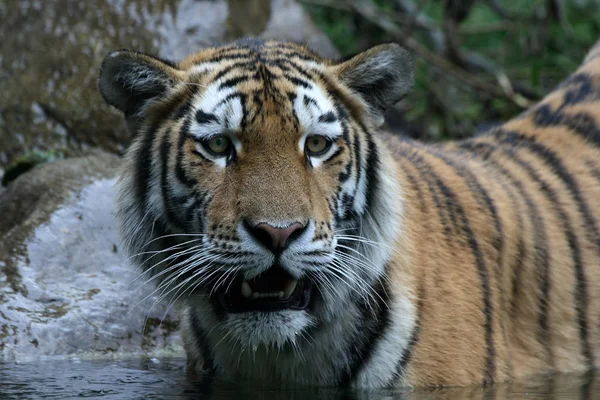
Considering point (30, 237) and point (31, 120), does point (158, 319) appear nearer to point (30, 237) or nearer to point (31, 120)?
point (30, 237)

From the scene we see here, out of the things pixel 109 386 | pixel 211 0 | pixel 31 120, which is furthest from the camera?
pixel 211 0

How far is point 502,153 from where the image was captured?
3633 millimetres

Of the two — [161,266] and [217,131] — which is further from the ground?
[217,131]

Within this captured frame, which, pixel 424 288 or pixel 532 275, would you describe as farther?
pixel 532 275

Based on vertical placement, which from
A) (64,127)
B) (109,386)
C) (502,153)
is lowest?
(109,386)

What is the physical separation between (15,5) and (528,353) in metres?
3.71

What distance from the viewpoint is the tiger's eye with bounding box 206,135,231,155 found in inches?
104

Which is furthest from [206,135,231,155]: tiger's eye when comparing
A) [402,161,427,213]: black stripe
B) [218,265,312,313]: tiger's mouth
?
[402,161,427,213]: black stripe

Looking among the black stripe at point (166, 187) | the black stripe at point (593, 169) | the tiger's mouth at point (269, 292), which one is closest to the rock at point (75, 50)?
the black stripe at point (593, 169)

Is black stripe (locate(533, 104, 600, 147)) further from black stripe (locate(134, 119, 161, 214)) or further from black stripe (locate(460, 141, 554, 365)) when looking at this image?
black stripe (locate(134, 119, 161, 214))

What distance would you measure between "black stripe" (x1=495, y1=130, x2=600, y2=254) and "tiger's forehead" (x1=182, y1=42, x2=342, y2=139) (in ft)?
3.56

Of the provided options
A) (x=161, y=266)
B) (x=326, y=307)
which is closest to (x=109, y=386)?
(x=161, y=266)

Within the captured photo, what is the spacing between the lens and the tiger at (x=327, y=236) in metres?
2.60

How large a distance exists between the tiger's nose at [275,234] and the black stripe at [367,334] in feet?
1.64
